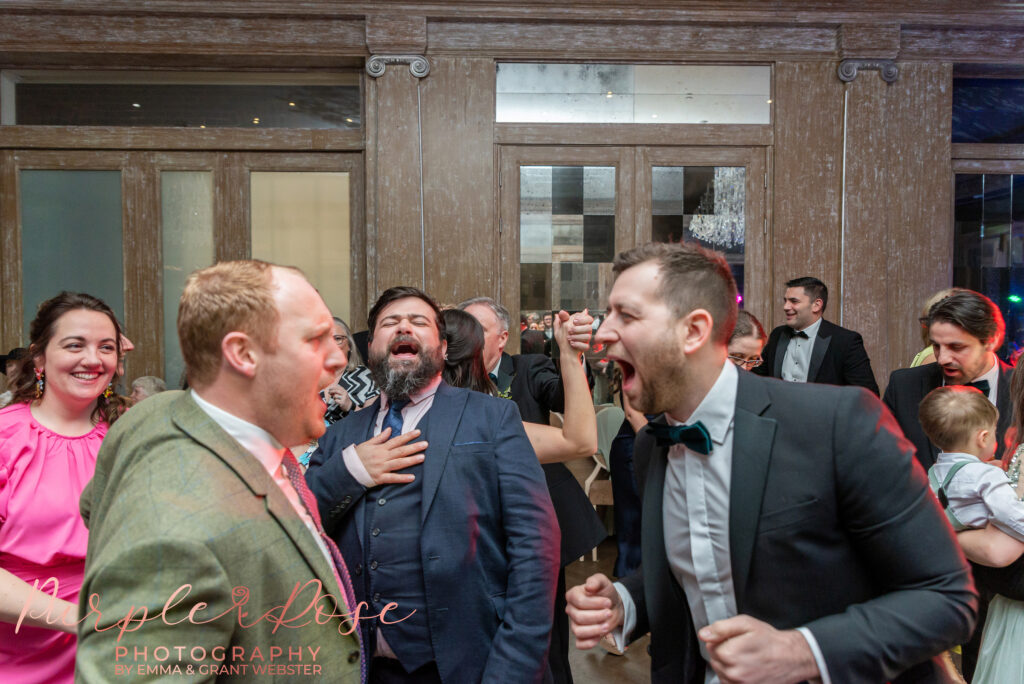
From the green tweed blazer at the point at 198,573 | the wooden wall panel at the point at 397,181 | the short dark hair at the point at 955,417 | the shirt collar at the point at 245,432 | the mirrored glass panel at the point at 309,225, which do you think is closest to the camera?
the green tweed blazer at the point at 198,573

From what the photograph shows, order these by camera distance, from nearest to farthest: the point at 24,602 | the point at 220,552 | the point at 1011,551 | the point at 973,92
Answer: the point at 220,552
the point at 24,602
the point at 1011,551
the point at 973,92

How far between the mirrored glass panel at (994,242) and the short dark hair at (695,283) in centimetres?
539

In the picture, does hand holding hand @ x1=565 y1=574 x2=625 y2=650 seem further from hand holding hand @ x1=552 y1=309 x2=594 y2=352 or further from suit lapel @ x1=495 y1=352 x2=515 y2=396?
suit lapel @ x1=495 y1=352 x2=515 y2=396

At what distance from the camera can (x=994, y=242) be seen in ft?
19.7

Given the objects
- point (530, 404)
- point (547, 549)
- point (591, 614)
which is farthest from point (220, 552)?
point (530, 404)

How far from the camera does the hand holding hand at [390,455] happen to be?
2.11 m

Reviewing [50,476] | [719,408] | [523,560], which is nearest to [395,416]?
[523,560]

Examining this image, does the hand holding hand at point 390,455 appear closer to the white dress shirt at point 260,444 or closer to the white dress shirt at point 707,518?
the white dress shirt at point 260,444

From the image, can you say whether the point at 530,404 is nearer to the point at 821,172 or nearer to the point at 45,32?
the point at 821,172

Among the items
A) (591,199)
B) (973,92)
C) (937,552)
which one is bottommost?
(937,552)

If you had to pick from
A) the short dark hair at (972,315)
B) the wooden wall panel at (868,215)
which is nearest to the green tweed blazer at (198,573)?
the short dark hair at (972,315)

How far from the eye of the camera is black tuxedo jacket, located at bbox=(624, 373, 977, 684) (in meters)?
1.28

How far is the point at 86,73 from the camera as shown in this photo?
579 centimetres

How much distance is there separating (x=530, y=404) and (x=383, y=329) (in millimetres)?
1144
